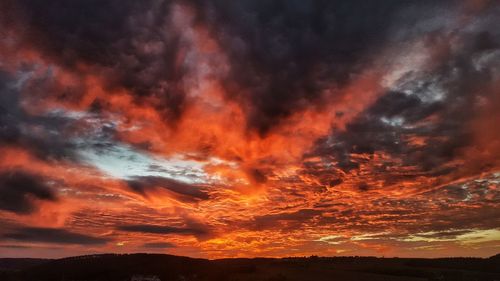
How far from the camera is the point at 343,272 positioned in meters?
155

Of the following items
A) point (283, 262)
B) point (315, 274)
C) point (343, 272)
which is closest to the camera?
point (315, 274)

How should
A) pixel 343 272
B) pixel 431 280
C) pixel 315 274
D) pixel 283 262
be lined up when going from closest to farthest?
pixel 431 280 → pixel 315 274 → pixel 343 272 → pixel 283 262

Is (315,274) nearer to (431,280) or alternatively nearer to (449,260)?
(431,280)

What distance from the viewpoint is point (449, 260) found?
199 m

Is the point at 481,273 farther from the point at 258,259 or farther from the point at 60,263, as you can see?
the point at 60,263

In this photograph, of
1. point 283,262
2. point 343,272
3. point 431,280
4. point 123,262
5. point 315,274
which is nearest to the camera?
point 431,280

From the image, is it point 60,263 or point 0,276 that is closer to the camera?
point 0,276

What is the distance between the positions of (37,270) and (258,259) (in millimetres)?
97528

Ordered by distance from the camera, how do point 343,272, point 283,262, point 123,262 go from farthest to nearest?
point 283,262, point 123,262, point 343,272

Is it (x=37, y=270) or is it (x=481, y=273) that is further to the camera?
(x=37, y=270)

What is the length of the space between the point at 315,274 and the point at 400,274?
37510 millimetres

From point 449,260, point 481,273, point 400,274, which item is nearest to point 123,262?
point 400,274

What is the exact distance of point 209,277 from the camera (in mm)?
134125

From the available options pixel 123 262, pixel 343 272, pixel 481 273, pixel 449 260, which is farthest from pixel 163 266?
pixel 449 260
